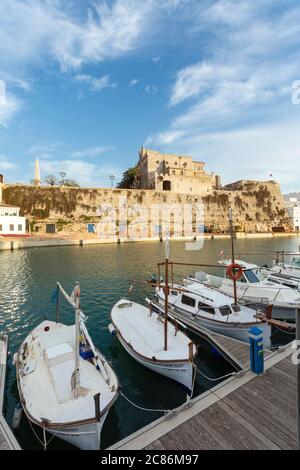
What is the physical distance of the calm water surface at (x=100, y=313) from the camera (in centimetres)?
918

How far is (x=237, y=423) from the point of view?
6930mm

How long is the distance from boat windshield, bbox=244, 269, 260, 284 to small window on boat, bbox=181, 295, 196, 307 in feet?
18.7

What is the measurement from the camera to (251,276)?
19.1 meters

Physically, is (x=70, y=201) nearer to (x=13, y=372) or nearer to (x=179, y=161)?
(x=179, y=161)

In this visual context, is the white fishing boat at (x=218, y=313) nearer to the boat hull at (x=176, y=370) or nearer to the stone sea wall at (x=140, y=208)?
the boat hull at (x=176, y=370)

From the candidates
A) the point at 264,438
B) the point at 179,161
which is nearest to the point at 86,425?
the point at 264,438

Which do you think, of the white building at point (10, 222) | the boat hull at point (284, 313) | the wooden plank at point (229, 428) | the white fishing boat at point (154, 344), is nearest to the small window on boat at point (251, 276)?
the boat hull at point (284, 313)

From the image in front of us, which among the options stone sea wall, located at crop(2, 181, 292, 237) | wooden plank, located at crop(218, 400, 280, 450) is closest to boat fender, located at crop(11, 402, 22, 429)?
wooden plank, located at crop(218, 400, 280, 450)

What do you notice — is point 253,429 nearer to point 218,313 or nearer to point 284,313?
point 218,313

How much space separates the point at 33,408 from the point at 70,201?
3429 inches

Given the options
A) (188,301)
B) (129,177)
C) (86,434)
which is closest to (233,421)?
(86,434)

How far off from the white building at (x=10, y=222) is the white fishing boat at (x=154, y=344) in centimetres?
6062

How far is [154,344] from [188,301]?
17.2 ft

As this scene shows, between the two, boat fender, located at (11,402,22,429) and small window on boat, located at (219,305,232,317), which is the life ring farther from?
boat fender, located at (11,402,22,429)
